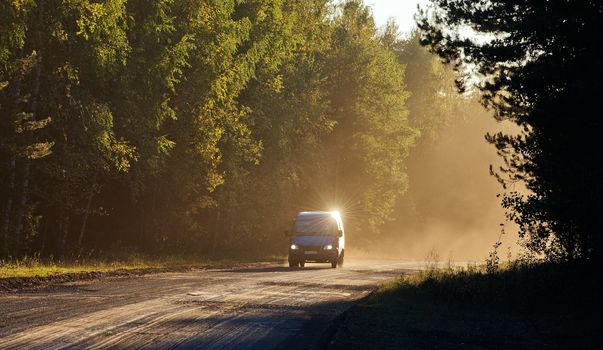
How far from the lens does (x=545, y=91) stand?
1816cm

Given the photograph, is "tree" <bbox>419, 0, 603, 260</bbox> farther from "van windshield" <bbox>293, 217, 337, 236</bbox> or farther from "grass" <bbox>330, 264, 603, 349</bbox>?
"van windshield" <bbox>293, 217, 337, 236</bbox>

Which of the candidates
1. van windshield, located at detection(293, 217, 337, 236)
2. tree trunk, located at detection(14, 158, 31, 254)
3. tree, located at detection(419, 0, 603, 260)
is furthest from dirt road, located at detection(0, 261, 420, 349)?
van windshield, located at detection(293, 217, 337, 236)

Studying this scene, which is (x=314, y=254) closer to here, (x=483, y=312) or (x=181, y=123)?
(x=181, y=123)

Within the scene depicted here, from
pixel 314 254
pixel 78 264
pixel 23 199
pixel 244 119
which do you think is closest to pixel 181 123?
pixel 314 254

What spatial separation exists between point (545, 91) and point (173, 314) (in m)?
8.07

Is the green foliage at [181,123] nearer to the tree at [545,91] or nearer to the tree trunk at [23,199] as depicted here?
the tree trunk at [23,199]

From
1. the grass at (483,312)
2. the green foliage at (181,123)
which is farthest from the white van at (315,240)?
the grass at (483,312)

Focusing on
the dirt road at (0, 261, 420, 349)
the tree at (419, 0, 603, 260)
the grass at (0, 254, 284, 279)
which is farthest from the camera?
the grass at (0, 254, 284, 279)

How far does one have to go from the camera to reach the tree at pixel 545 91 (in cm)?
1650

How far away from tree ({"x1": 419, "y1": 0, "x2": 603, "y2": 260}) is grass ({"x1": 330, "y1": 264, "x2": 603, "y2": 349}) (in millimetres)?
944

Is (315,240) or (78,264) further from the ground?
(315,240)

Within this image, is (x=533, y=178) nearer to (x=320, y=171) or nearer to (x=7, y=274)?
(x=7, y=274)

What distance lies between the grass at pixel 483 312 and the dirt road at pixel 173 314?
815 mm

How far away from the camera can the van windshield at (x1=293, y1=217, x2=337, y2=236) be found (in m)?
39.0
